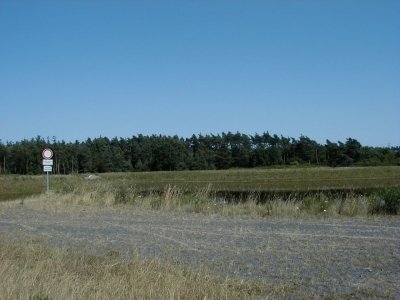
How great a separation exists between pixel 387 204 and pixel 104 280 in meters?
12.5

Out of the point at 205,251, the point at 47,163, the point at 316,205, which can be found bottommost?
the point at 205,251

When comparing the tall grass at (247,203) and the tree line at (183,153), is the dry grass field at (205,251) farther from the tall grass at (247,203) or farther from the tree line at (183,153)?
the tree line at (183,153)

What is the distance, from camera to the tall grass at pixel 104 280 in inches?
264

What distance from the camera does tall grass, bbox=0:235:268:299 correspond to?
669 centimetres

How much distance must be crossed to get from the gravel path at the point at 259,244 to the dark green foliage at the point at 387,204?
1468mm

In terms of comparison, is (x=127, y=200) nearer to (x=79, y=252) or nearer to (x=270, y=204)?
(x=270, y=204)

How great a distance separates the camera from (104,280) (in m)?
7.76

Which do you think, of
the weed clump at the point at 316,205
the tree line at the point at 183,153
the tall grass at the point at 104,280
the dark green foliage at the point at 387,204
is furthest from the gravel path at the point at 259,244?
the tree line at the point at 183,153

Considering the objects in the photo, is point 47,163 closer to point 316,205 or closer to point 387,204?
point 316,205

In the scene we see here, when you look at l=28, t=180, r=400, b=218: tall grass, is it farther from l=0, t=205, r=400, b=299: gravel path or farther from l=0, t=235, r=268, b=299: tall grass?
l=0, t=235, r=268, b=299: tall grass

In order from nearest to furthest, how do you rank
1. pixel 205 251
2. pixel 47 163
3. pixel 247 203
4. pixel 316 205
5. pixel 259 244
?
pixel 205 251 → pixel 259 244 → pixel 316 205 → pixel 247 203 → pixel 47 163

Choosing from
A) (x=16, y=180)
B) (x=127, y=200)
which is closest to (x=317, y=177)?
(x=16, y=180)

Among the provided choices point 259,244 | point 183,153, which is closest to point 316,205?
point 259,244

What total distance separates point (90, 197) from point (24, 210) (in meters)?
3.47
